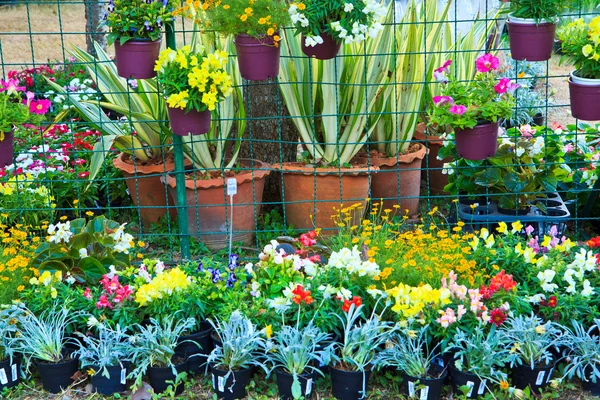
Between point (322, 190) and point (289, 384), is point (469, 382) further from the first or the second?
point (322, 190)

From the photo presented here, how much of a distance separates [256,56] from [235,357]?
1.41m

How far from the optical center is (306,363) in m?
3.22

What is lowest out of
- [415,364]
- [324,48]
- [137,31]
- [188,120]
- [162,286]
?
[415,364]

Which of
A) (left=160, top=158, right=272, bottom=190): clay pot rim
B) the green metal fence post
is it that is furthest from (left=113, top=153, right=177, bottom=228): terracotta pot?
the green metal fence post

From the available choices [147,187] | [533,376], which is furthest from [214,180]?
[533,376]

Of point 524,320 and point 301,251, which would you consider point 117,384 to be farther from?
point 524,320

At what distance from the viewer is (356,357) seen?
3.20 metres

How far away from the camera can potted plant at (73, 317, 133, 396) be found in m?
3.26

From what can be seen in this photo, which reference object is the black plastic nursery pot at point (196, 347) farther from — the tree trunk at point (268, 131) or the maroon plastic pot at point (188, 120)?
the tree trunk at point (268, 131)

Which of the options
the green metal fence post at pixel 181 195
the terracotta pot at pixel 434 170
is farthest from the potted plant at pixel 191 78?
the terracotta pot at pixel 434 170

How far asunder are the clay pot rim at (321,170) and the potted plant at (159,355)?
4.37 ft

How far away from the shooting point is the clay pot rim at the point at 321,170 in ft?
14.5

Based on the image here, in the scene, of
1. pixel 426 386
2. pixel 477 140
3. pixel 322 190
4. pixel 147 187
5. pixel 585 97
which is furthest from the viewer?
pixel 147 187

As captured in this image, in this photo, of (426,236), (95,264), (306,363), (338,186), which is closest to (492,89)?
(426,236)
